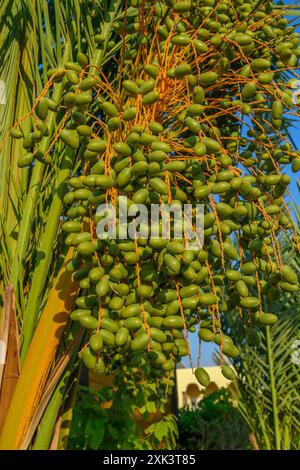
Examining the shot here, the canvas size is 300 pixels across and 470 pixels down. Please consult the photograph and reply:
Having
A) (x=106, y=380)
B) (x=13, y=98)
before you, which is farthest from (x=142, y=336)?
(x=106, y=380)

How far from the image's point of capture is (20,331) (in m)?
1.58

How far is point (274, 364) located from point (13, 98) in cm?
274

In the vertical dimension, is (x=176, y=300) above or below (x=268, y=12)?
below

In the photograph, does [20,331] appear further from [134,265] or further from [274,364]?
[274,364]

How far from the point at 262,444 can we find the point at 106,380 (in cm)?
222

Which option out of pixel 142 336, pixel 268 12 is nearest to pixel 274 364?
pixel 268 12

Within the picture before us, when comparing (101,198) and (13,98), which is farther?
(13,98)

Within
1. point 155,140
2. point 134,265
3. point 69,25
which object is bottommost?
point 134,265

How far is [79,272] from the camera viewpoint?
3.93 feet
